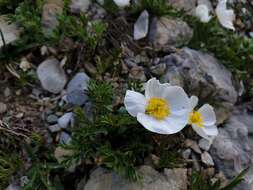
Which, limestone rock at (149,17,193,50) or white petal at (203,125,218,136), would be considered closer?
white petal at (203,125,218,136)

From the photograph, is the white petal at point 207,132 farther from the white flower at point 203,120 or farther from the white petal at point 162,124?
the white petal at point 162,124

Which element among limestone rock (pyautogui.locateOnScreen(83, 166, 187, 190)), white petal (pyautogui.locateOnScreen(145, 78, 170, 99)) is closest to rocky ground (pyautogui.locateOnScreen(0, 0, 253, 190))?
limestone rock (pyautogui.locateOnScreen(83, 166, 187, 190))

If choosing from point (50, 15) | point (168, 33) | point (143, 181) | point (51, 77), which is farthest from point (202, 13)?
point (143, 181)

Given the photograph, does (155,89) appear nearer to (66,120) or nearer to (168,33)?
(66,120)

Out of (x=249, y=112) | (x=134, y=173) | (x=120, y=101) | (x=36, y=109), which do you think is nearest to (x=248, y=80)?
(x=249, y=112)

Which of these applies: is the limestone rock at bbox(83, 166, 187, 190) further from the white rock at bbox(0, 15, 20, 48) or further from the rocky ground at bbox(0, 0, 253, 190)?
the white rock at bbox(0, 15, 20, 48)

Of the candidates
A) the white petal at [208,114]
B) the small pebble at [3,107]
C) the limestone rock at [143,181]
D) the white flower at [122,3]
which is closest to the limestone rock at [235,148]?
the white petal at [208,114]
